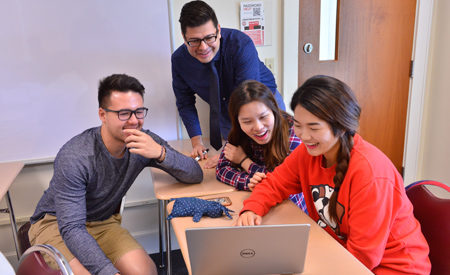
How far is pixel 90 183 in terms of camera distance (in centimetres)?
157

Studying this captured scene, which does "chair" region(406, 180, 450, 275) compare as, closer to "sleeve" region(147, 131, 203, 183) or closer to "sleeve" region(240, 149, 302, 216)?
"sleeve" region(240, 149, 302, 216)

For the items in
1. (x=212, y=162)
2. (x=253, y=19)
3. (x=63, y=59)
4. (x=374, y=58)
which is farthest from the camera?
(x=374, y=58)

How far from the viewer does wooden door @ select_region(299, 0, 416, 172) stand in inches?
101

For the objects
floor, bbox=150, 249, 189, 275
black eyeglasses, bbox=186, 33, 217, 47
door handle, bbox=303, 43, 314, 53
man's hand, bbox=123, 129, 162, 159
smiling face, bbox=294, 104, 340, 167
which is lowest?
floor, bbox=150, 249, 189, 275

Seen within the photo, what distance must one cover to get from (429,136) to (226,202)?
7.38 ft

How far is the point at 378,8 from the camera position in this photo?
264 centimetres

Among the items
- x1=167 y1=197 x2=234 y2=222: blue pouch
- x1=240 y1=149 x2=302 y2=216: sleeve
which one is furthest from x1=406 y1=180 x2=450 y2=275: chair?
x1=167 y1=197 x2=234 y2=222: blue pouch

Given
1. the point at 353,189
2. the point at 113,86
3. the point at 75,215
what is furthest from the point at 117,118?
the point at 353,189

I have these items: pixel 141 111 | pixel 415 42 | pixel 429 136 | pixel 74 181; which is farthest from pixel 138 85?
pixel 429 136

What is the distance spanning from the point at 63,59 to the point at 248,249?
5.78 ft

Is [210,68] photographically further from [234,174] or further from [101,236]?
[101,236]

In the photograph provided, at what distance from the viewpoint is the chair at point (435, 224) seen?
1.15 metres

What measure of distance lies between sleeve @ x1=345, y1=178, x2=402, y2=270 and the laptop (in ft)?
0.76

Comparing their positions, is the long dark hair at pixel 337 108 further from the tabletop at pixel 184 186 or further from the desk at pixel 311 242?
the tabletop at pixel 184 186
